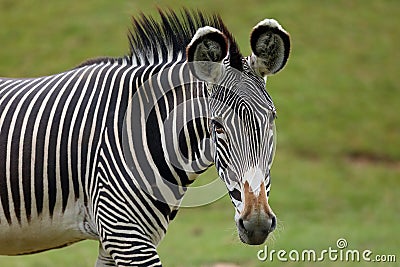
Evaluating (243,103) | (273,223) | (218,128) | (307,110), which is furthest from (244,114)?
(307,110)

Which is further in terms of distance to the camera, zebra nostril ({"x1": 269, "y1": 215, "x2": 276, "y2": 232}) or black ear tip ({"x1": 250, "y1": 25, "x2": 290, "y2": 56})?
black ear tip ({"x1": 250, "y1": 25, "x2": 290, "y2": 56})

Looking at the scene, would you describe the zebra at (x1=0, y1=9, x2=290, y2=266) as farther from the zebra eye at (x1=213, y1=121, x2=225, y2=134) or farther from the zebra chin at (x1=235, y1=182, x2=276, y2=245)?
the zebra chin at (x1=235, y1=182, x2=276, y2=245)

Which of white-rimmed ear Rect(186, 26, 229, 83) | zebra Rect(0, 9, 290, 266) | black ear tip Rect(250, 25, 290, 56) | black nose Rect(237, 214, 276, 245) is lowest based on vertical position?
black nose Rect(237, 214, 276, 245)

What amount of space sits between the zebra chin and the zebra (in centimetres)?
43

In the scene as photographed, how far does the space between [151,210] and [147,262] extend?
40 cm

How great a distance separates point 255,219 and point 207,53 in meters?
1.25

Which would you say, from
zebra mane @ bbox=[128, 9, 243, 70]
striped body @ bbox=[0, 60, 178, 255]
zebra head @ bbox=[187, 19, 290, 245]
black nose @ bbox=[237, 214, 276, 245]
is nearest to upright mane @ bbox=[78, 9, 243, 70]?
zebra mane @ bbox=[128, 9, 243, 70]

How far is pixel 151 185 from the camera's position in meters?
5.84

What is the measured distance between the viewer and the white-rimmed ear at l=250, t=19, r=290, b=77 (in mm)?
5477

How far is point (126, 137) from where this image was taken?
5.86 meters

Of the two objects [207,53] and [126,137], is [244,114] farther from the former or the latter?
[126,137]

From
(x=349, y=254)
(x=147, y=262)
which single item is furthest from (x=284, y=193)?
(x=147, y=262)
